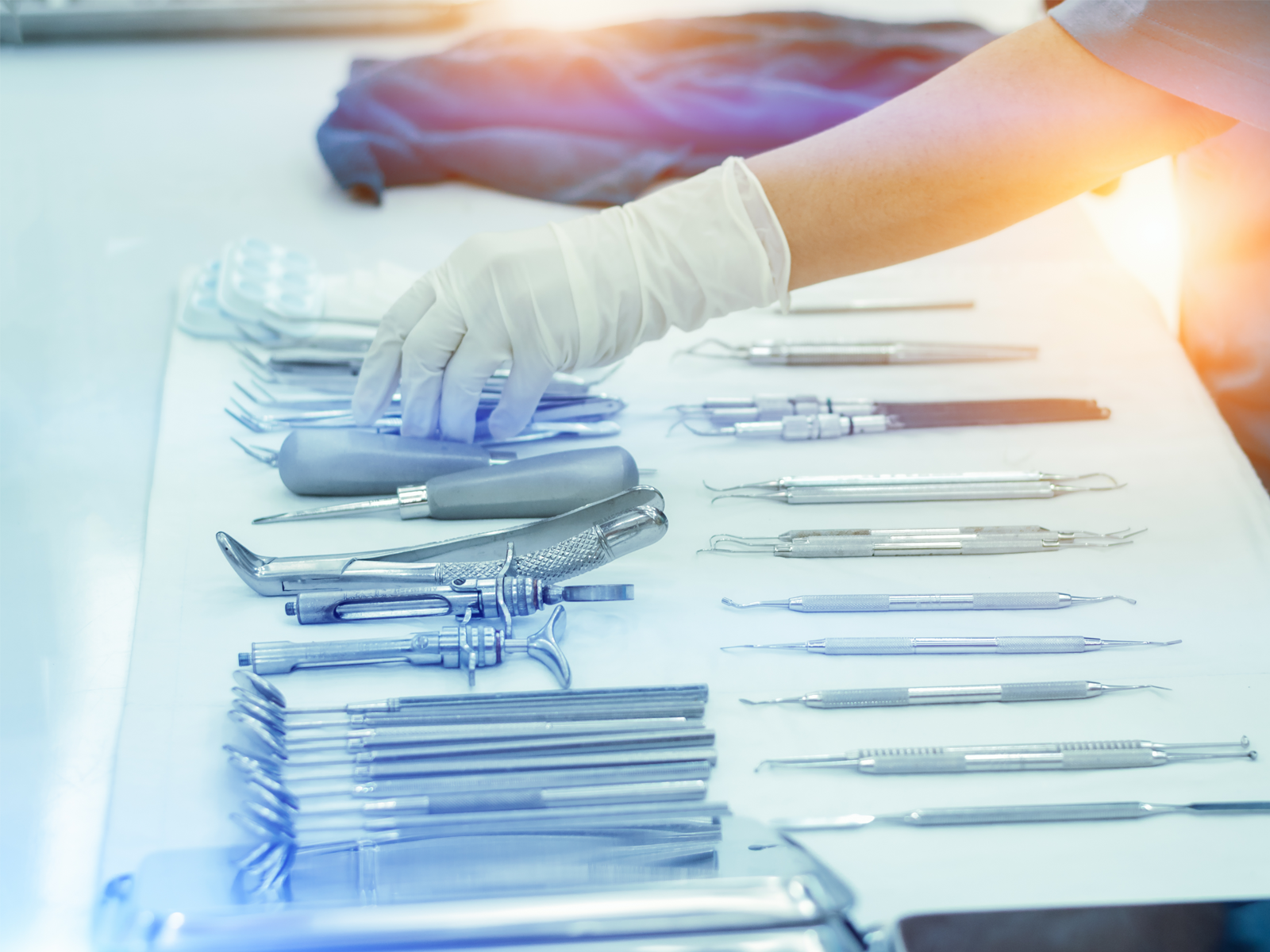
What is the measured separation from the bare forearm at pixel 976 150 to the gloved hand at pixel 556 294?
0.18 feet

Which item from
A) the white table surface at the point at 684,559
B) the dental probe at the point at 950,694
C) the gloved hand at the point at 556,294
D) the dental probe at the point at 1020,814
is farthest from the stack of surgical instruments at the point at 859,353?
the dental probe at the point at 1020,814

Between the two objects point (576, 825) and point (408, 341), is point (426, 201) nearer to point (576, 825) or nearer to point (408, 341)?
point (408, 341)

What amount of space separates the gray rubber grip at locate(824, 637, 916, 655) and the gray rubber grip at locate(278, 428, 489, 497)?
0.41 meters

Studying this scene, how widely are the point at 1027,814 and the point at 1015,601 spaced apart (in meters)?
0.24

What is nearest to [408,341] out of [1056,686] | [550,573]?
[550,573]

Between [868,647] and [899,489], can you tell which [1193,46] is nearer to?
[899,489]

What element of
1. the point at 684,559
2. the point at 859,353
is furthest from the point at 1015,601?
the point at 859,353

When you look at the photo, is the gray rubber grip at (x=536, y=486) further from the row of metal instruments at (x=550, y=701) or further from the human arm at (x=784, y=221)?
the human arm at (x=784, y=221)

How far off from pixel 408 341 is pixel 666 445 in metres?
0.32

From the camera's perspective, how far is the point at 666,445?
122 cm

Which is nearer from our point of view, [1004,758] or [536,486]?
[1004,758]

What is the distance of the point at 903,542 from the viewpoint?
1.07 metres

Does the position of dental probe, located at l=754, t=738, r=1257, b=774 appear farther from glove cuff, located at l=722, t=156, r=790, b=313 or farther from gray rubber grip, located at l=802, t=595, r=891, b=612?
glove cuff, located at l=722, t=156, r=790, b=313

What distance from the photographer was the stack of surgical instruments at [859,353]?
52.7 inches
